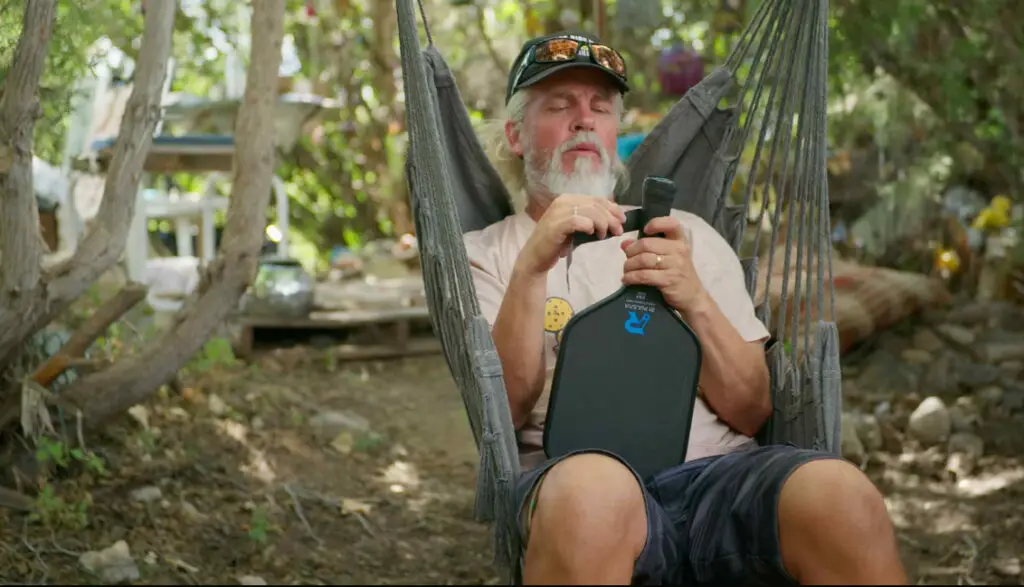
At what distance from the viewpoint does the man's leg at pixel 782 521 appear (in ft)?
4.23

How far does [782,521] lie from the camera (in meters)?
1.41

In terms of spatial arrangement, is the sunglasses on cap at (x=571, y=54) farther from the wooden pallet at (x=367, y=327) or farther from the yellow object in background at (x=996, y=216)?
the yellow object in background at (x=996, y=216)

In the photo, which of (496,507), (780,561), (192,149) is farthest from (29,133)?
(192,149)

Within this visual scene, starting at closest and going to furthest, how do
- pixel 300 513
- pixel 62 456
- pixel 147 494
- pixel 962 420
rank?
pixel 62 456, pixel 147 494, pixel 300 513, pixel 962 420

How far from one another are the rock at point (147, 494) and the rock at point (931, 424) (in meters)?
2.35

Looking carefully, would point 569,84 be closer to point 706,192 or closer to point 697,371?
point 706,192

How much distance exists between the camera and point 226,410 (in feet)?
11.0

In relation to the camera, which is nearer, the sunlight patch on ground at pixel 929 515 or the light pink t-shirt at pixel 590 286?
the light pink t-shirt at pixel 590 286

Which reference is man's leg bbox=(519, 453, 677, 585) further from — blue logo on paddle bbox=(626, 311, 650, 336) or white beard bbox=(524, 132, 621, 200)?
white beard bbox=(524, 132, 621, 200)

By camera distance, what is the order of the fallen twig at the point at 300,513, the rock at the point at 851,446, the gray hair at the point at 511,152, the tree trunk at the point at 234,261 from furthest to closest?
the rock at the point at 851,446 < the fallen twig at the point at 300,513 < the tree trunk at the point at 234,261 < the gray hair at the point at 511,152

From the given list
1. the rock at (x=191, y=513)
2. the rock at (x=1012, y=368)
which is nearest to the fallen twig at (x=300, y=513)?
the rock at (x=191, y=513)

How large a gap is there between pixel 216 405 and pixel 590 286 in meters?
1.85

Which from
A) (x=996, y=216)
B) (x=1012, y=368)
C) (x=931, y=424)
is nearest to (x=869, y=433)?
(x=931, y=424)

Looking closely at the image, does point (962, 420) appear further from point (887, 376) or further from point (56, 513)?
point (56, 513)
